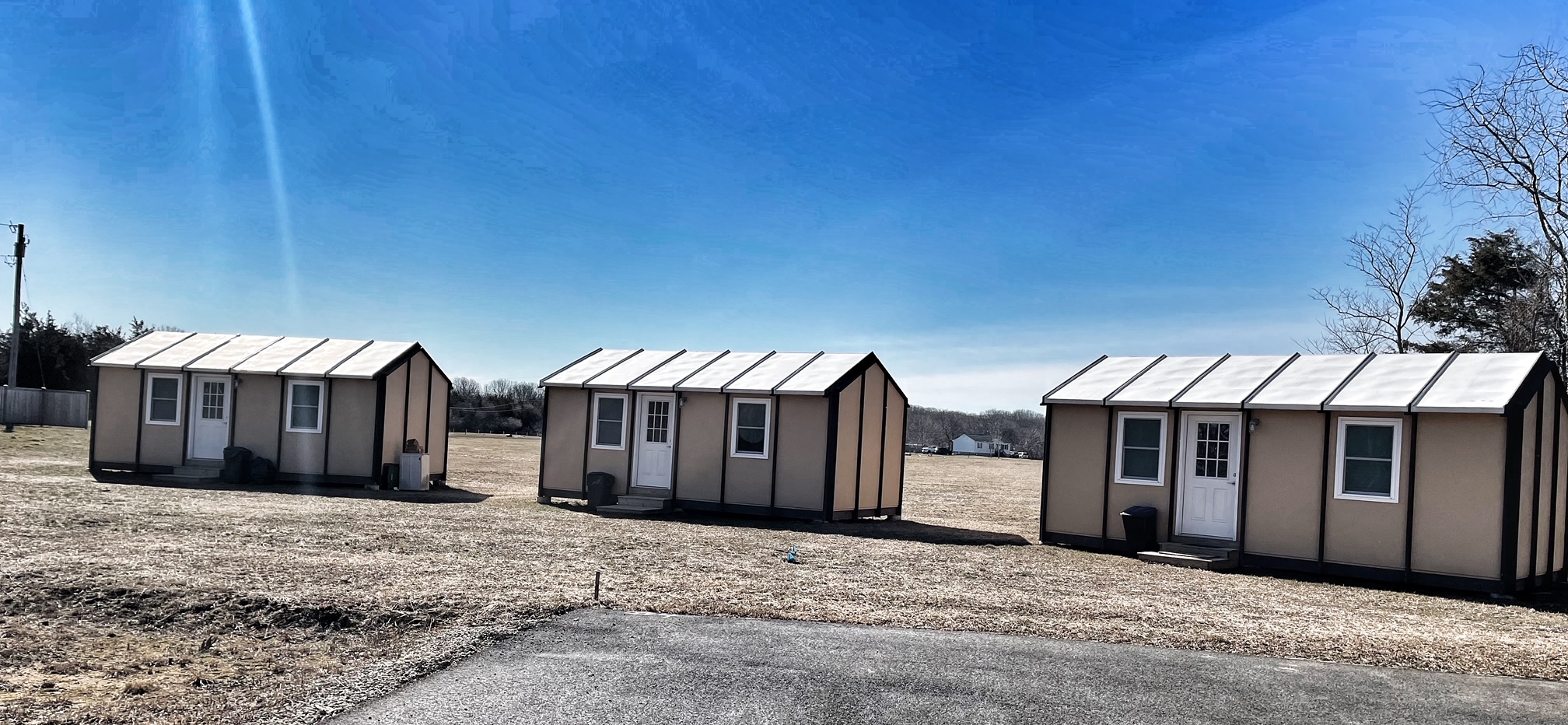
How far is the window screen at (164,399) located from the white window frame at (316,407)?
91.8 inches

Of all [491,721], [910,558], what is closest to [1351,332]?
[910,558]

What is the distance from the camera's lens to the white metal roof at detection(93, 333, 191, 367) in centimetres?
2017

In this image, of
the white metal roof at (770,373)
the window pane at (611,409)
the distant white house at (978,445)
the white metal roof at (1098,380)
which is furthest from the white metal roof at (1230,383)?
the distant white house at (978,445)

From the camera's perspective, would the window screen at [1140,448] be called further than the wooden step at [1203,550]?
Yes

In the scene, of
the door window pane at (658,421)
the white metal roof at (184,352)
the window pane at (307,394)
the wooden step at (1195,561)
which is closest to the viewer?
the wooden step at (1195,561)

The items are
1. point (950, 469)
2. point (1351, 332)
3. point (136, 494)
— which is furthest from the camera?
point (950, 469)

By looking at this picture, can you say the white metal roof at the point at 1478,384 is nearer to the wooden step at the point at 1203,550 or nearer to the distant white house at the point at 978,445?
the wooden step at the point at 1203,550

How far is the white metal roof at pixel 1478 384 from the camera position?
11195mm

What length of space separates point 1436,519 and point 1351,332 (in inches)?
752

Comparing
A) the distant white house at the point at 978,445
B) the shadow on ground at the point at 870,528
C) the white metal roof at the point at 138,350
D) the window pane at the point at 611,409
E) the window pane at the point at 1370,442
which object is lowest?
the distant white house at the point at 978,445

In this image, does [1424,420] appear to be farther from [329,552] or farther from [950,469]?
[950,469]

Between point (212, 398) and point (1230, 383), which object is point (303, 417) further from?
point (1230, 383)

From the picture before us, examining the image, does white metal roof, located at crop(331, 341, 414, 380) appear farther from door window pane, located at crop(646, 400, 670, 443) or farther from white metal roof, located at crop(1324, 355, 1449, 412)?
white metal roof, located at crop(1324, 355, 1449, 412)

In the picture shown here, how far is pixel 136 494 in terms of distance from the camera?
16.7m
